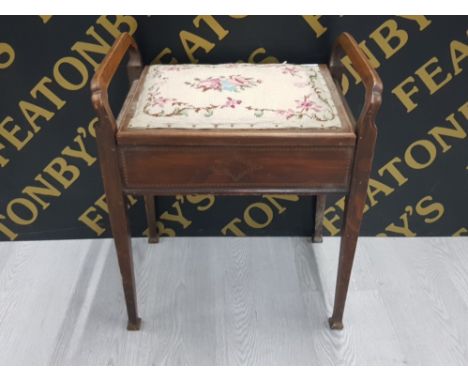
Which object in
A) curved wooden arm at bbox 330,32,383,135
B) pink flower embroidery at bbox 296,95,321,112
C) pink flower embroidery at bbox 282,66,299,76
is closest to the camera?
curved wooden arm at bbox 330,32,383,135

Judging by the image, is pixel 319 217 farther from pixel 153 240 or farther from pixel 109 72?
pixel 109 72

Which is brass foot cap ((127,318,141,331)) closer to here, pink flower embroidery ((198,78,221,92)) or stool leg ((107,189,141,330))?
stool leg ((107,189,141,330))

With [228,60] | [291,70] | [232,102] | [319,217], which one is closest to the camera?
[232,102]

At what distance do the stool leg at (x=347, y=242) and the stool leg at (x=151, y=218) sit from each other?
22.6 inches

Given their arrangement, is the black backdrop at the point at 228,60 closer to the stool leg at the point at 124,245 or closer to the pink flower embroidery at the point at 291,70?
the pink flower embroidery at the point at 291,70

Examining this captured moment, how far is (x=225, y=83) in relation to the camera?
42.8 inches

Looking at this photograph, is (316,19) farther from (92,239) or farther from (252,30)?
(92,239)

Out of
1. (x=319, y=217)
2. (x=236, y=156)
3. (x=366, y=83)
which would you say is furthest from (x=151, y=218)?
(x=366, y=83)

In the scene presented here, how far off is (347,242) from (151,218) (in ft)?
2.05

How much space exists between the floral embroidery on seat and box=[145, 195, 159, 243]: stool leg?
0.47 meters

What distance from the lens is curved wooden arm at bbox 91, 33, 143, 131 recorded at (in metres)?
0.89

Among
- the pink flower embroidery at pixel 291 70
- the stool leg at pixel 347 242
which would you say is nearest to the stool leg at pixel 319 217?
the stool leg at pixel 347 242

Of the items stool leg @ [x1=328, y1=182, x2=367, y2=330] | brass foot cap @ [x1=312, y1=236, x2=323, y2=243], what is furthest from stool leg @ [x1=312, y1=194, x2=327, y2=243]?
stool leg @ [x1=328, y1=182, x2=367, y2=330]

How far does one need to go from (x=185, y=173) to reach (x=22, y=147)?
24.4 inches
